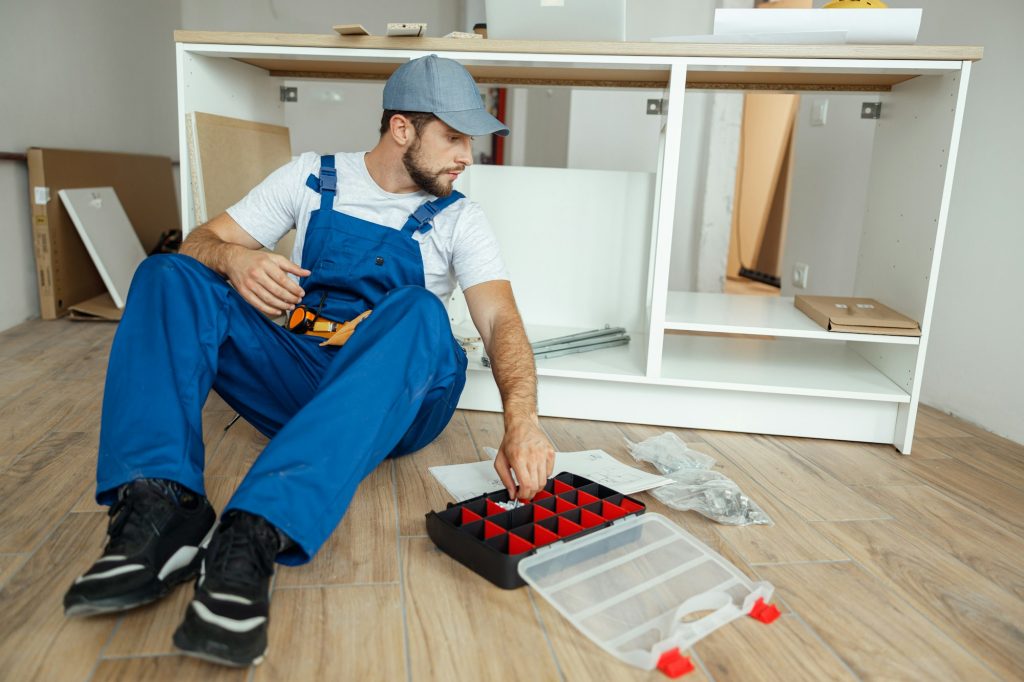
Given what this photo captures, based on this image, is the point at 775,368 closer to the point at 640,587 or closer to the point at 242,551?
the point at 640,587

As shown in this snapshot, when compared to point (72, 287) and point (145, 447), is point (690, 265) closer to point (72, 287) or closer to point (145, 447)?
point (72, 287)

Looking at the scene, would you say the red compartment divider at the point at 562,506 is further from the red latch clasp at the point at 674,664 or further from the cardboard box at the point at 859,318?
the cardboard box at the point at 859,318

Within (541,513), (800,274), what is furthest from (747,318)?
(800,274)

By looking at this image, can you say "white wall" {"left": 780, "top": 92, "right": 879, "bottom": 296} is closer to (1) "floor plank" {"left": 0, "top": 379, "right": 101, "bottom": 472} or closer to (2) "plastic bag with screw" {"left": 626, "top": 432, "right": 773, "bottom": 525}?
(2) "plastic bag with screw" {"left": 626, "top": 432, "right": 773, "bottom": 525}

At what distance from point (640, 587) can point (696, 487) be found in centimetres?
48

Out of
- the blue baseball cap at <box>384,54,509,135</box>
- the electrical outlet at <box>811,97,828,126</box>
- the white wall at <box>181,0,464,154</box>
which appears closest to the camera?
the blue baseball cap at <box>384,54,509,135</box>

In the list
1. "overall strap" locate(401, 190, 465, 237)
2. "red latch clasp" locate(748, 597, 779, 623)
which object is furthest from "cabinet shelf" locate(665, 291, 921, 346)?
"red latch clasp" locate(748, 597, 779, 623)

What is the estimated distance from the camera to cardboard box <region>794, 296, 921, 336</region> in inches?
71.7

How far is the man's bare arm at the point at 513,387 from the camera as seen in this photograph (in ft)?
3.88

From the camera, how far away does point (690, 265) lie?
415 centimetres

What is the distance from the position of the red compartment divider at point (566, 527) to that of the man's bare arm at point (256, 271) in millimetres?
556

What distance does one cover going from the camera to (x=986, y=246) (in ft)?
7.14

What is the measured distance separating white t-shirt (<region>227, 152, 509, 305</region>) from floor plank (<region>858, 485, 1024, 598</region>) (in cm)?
93

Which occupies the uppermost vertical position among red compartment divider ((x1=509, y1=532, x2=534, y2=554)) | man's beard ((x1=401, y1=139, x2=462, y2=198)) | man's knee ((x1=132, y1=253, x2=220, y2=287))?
man's beard ((x1=401, y1=139, x2=462, y2=198))
